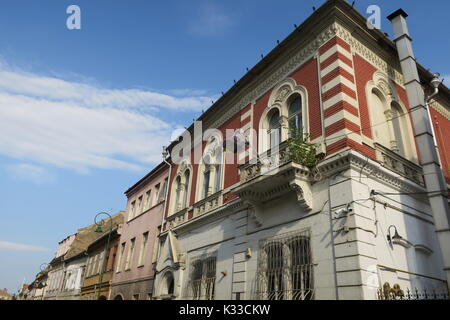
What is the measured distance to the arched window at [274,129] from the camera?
1370cm

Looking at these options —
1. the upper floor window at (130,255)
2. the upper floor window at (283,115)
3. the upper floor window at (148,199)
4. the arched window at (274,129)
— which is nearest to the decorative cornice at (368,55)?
the upper floor window at (283,115)

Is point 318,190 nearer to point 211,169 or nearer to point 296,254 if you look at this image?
point 296,254

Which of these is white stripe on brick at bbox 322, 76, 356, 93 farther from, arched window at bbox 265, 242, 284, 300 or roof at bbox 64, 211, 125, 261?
roof at bbox 64, 211, 125, 261

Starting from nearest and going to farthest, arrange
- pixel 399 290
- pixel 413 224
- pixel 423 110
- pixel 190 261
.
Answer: pixel 399 290
pixel 413 224
pixel 423 110
pixel 190 261

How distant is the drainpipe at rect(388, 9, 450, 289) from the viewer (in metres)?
10.4

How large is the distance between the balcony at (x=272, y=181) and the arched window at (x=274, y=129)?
740 mm

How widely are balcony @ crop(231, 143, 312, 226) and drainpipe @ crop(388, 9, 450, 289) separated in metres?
3.96

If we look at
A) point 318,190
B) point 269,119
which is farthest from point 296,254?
point 269,119

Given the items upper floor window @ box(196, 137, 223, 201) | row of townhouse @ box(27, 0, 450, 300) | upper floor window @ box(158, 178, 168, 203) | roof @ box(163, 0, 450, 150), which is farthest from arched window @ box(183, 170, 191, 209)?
roof @ box(163, 0, 450, 150)

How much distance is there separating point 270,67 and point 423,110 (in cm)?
610

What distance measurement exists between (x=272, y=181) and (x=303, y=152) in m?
1.42

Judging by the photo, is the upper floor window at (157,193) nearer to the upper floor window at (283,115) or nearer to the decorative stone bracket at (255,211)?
the upper floor window at (283,115)

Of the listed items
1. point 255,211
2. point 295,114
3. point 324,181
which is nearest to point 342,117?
point 324,181

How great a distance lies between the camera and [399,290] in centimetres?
897
